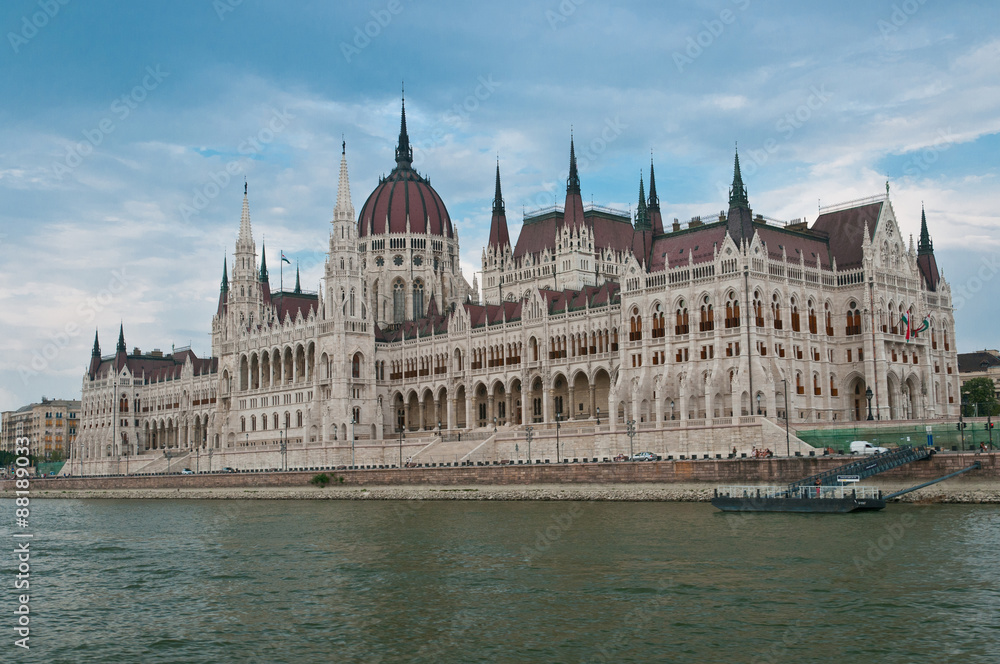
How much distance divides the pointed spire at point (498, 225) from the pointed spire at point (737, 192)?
44910 mm

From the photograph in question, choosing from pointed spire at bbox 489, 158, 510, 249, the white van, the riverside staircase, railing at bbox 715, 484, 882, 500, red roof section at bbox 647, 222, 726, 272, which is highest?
pointed spire at bbox 489, 158, 510, 249

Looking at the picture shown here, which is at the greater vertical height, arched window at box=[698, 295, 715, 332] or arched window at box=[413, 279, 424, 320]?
arched window at box=[413, 279, 424, 320]

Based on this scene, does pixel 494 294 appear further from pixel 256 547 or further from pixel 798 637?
pixel 798 637

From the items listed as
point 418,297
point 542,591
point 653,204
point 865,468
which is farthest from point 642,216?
point 542,591

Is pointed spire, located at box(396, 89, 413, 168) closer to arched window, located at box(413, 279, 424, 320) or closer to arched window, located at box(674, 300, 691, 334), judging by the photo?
arched window, located at box(413, 279, 424, 320)

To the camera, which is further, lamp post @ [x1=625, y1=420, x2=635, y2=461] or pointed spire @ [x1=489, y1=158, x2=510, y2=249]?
pointed spire @ [x1=489, y1=158, x2=510, y2=249]

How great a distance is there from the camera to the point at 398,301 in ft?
476

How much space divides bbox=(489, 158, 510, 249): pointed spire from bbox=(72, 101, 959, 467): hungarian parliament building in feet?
0.92

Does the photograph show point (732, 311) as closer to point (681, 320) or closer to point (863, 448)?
point (681, 320)

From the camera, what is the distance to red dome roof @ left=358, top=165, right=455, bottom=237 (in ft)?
479

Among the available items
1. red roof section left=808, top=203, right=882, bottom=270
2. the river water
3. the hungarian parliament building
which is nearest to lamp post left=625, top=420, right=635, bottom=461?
the hungarian parliament building

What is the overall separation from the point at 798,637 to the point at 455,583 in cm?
1432

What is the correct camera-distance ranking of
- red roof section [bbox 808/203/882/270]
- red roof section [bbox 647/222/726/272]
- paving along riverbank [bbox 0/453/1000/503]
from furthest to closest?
red roof section [bbox 808/203/882/270], red roof section [bbox 647/222/726/272], paving along riverbank [bbox 0/453/1000/503]

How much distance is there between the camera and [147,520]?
77.9 meters
